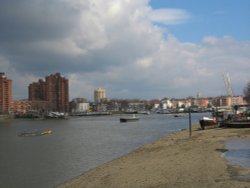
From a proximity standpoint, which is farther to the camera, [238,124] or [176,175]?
[238,124]

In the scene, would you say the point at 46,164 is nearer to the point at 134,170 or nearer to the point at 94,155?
the point at 94,155

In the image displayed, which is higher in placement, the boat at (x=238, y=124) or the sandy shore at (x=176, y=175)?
the boat at (x=238, y=124)

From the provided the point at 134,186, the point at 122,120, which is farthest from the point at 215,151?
the point at 122,120

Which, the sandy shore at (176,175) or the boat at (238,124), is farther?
the boat at (238,124)

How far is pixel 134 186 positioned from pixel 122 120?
141400 mm

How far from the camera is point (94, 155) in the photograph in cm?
4091

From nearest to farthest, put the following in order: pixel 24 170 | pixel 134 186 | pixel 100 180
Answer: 1. pixel 134 186
2. pixel 100 180
3. pixel 24 170

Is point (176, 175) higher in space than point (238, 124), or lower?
lower

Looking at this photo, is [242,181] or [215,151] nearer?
[242,181]

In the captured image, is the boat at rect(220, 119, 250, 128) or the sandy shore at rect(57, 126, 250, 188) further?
the boat at rect(220, 119, 250, 128)

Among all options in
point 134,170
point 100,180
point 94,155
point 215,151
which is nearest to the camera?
point 100,180

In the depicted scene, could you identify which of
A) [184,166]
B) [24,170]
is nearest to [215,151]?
[184,166]

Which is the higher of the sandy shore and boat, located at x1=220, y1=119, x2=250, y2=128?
boat, located at x1=220, y1=119, x2=250, y2=128

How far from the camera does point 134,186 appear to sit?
61.4ft
